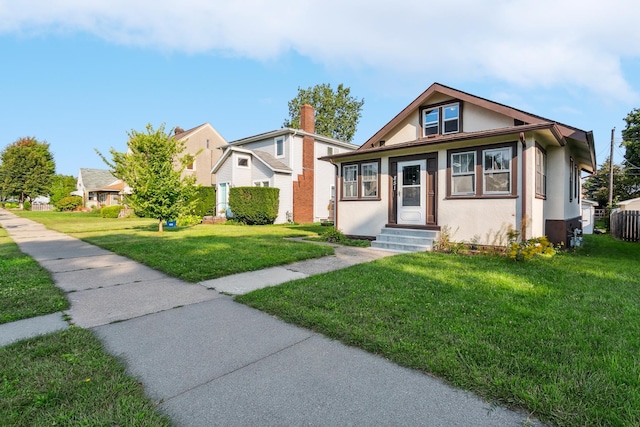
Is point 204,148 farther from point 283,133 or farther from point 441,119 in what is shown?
point 441,119

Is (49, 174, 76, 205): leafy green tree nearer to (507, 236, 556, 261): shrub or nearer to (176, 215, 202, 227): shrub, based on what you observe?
(176, 215, 202, 227): shrub

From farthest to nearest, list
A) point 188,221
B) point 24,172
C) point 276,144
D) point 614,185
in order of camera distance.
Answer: point 24,172 → point 614,185 → point 276,144 → point 188,221

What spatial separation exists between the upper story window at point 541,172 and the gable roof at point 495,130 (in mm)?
554

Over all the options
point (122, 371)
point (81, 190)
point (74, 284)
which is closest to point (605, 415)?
point (122, 371)

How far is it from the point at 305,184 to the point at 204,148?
1179cm

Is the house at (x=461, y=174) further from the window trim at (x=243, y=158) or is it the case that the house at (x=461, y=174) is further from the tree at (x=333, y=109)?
the tree at (x=333, y=109)

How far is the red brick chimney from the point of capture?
832 inches

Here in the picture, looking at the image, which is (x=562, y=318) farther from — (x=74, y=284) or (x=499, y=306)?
(x=74, y=284)

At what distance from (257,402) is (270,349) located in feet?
2.69

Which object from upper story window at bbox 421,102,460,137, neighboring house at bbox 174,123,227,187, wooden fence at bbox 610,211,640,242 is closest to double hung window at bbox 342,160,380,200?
upper story window at bbox 421,102,460,137

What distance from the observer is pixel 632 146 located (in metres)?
30.3

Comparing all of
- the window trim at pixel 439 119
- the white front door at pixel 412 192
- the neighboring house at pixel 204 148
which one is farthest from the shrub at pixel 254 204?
the window trim at pixel 439 119

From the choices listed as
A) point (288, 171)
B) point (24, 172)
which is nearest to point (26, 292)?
point (288, 171)

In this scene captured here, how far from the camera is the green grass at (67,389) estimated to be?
2004 mm
